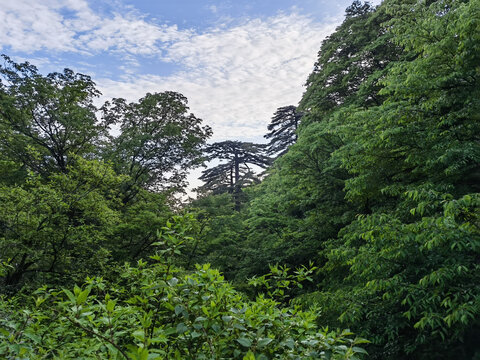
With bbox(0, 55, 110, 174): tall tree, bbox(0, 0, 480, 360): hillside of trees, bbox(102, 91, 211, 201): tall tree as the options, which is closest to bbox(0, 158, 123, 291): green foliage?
bbox(0, 0, 480, 360): hillside of trees

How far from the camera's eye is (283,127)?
29.1 m

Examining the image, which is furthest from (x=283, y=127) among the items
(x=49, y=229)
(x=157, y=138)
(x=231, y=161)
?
(x=49, y=229)

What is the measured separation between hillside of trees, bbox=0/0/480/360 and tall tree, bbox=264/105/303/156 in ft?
41.1

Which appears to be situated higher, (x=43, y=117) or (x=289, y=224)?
(x=43, y=117)

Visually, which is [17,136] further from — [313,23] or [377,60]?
[377,60]

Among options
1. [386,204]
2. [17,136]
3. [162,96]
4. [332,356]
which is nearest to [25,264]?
[17,136]

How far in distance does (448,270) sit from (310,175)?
18.8 feet

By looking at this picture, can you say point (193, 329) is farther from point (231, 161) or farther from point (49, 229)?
point (231, 161)

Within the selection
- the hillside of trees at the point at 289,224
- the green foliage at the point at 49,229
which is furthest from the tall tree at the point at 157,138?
the green foliage at the point at 49,229

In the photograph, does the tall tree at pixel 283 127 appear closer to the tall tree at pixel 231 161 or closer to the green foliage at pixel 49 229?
the tall tree at pixel 231 161

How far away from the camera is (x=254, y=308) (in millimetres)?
1938

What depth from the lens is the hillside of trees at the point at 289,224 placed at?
1.68 metres

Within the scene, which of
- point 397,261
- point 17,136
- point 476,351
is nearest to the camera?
point 476,351

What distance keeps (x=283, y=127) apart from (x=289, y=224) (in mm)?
19201
